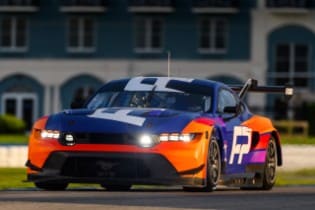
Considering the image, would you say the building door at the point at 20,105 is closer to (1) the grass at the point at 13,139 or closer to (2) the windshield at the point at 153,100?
(1) the grass at the point at 13,139

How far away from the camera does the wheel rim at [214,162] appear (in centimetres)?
1523

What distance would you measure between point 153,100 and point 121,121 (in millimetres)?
1280

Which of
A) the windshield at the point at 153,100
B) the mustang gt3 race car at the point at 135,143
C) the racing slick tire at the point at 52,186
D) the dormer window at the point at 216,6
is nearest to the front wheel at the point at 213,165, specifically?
the mustang gt3 race car at the point at 135,143

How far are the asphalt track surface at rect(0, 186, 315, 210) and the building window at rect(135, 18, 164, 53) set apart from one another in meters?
59.5

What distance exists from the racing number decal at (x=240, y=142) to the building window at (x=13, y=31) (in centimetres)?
5849

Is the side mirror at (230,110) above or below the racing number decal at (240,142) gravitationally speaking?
above

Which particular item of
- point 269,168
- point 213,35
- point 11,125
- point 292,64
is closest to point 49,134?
point 269,168

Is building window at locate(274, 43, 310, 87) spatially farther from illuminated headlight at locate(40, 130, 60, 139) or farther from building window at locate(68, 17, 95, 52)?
illuminated headlight at locate(40, 130, 60, 139)

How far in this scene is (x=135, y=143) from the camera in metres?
14.6

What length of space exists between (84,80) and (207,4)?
760cm

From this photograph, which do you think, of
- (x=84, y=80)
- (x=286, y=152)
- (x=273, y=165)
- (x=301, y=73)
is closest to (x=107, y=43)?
(x=84, y=80)

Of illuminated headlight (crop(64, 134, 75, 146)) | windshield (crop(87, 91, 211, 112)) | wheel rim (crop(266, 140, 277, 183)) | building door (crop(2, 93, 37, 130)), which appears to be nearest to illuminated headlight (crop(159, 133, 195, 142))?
illuminated headlight (crop(64, 134, 75, 146))

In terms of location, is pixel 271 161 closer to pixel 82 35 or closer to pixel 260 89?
pixel 260 89

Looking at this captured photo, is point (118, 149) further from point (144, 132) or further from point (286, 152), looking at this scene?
point (286, 152)
